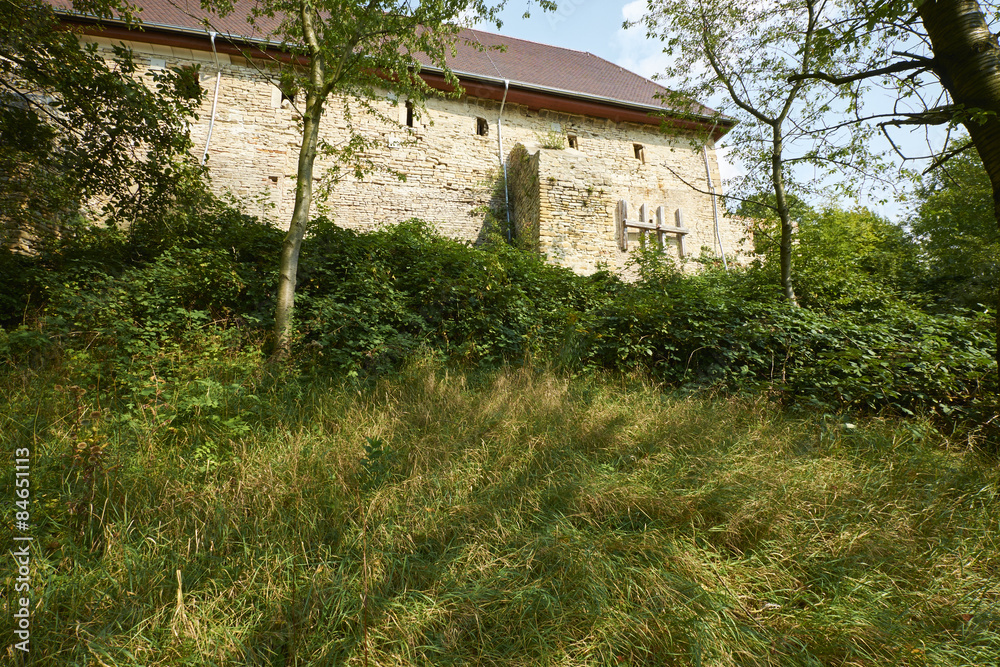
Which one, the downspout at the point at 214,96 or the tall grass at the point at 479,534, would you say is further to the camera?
the downspout at the point at 214,96

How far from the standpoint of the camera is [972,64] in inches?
104

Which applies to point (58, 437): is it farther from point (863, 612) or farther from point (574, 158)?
point (574, 158)

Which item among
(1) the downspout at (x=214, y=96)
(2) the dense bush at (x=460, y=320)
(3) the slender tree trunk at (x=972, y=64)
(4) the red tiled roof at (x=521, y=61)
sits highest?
(4) the red tiled roof at (x=521, y=61)

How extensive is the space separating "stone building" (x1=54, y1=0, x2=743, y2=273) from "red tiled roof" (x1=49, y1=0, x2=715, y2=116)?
75 mm

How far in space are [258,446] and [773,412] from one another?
415 cm

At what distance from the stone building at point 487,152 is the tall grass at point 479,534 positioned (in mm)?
5676

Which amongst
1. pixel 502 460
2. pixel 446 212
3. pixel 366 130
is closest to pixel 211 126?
pixel 366 130

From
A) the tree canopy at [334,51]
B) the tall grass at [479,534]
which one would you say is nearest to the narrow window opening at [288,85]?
the tree canopy at [334,51]

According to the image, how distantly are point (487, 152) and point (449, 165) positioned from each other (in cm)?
111

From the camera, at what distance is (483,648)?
5.11ft

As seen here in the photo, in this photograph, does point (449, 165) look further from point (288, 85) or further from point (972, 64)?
point (972, 64)

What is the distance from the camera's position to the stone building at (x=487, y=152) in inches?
341

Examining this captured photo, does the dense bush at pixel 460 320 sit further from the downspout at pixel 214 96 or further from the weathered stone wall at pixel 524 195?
the downspout at pixel 214 96

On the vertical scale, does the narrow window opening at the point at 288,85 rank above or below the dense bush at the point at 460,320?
above
